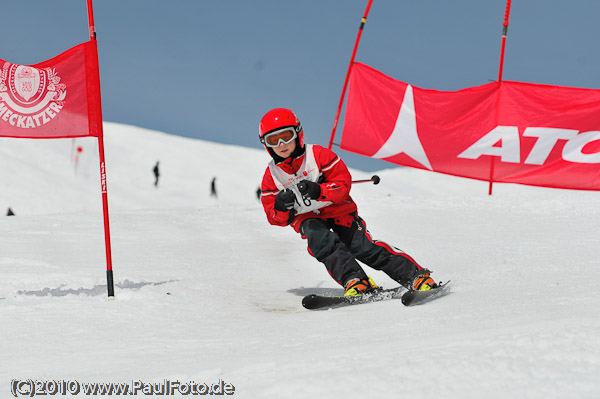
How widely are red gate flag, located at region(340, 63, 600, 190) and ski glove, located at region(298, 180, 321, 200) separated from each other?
5324mm

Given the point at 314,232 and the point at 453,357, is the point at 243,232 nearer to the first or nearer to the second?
the point at 314,232

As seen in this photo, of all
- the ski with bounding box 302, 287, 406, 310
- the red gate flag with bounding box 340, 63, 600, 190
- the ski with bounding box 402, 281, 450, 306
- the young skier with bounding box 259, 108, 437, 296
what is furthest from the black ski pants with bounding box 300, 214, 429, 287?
the red gate flag with bounding box 340, 63, 600, 190

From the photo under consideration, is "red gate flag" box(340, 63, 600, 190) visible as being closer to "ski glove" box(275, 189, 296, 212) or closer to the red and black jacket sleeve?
the red and black jacket sleeve

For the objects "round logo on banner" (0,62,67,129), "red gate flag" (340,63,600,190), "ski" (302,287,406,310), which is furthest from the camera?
"red gate flag" (340,63,600,190)

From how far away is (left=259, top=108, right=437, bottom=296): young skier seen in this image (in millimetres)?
4324

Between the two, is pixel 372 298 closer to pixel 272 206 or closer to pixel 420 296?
pixel 420 296

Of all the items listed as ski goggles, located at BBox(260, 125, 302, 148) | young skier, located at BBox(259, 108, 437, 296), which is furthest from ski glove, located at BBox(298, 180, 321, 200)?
ski goggles, located at BBox(260, 125, 302, 148)

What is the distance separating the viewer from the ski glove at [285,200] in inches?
169

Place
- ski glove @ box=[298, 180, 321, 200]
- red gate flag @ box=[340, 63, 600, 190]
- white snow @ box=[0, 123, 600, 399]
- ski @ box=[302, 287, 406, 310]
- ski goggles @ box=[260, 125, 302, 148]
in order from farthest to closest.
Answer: red gate flag @ box=[340, 63, 600, 190] → ski goggles @ box=[260, 125, 302, 148] → ski glove @ box=[298, 180, 321, 200] → ski @ box=[302, 287, 406, 310] → white snow @ box=[0, 123, 600, 399]

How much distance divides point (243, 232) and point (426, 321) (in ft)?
18.2

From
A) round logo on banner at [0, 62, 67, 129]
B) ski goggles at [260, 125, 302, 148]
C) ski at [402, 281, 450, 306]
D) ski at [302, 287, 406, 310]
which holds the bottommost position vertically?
ski at [302, 287, 406, 310]

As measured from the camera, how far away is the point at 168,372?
7.48 feet

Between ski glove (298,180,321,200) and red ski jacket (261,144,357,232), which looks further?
red ski jacket (261,144,357,232)

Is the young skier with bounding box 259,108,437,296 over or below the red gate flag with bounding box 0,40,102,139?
below
